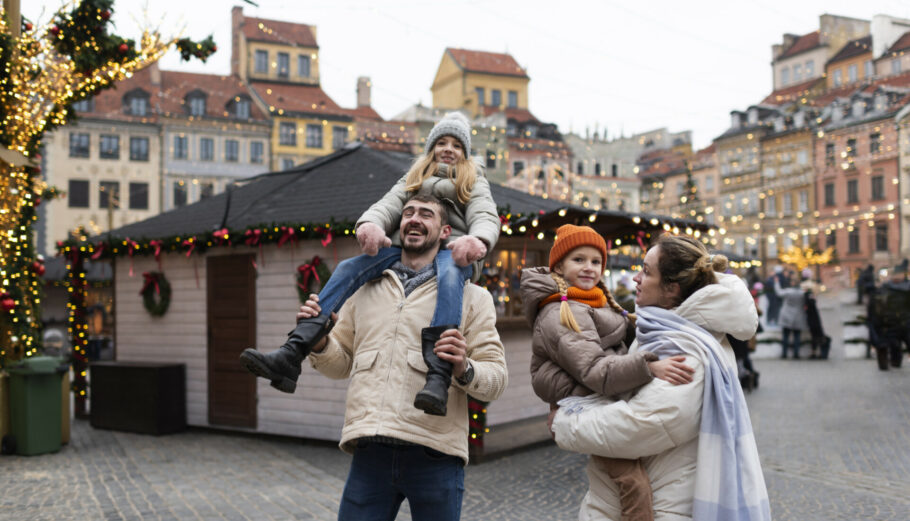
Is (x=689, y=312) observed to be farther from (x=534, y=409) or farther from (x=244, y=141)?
(x=244, y=141)

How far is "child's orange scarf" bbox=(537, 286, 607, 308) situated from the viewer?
306 centimetres

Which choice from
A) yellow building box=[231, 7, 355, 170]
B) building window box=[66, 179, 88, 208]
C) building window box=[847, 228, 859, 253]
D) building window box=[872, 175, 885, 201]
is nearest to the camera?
building window box=[66, 179, 88, 208]

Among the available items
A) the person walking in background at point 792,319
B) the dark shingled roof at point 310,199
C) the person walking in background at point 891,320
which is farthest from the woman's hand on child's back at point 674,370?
the person walking in background at point 792,319

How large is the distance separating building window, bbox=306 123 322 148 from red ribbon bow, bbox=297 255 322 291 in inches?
1720

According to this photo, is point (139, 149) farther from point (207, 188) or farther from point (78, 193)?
point (207, 188)

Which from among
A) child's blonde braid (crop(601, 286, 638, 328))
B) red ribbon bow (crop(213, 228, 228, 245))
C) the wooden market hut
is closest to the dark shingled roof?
the wooden market hut

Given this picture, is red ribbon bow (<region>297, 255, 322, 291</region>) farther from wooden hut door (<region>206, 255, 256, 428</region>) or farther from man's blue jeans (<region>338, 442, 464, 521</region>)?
man's blue jeans (<region>338, 442, 464, 521</region>)

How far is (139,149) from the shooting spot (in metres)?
47.7

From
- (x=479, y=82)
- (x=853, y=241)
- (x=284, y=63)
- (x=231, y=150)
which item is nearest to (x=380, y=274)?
(x=231, y=150)

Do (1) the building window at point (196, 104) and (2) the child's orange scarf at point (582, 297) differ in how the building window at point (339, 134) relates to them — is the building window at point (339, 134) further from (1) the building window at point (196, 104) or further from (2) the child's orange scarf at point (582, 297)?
(2) the child's orange scarf at point (582, 297)

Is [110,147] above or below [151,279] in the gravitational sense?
above

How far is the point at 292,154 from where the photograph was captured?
2030 inches

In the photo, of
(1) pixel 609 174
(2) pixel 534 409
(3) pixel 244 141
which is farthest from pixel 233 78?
(2) pixel 534 409

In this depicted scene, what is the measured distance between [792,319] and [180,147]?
39.9 meters
